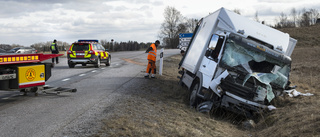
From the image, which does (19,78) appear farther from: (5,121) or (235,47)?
(235,47)

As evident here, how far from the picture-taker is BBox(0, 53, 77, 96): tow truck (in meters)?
7.64

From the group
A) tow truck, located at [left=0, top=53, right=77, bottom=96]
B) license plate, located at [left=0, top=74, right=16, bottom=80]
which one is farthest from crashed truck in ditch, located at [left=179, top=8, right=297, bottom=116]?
license plate, located at [left=0, top=74, right=16, bottom=80]

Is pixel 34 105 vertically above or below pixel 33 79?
below

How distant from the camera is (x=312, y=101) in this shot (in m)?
8.30

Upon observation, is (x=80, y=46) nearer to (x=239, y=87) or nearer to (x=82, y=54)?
(x=82, y=54)

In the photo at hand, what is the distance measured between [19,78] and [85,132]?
3.68 meters

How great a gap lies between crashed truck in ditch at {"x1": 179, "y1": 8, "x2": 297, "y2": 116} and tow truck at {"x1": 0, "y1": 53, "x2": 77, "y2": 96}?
4109mm

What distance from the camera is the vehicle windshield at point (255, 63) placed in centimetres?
733

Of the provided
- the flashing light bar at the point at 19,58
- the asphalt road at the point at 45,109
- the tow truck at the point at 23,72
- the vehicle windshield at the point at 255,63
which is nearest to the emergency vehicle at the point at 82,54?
the asphalt road at the point at 45,109

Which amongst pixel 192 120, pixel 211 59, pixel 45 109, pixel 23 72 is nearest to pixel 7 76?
pixel 23 72

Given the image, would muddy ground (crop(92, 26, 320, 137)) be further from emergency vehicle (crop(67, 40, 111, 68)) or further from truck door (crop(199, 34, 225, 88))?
emergency vehicle (crop(67, 40, 111, 68))

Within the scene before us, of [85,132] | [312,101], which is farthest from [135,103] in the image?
[312,101]

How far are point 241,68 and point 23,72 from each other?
531 centimetres

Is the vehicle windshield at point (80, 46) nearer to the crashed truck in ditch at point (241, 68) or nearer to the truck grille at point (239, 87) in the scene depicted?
the crashed truck in ditch at point (241, 68)
